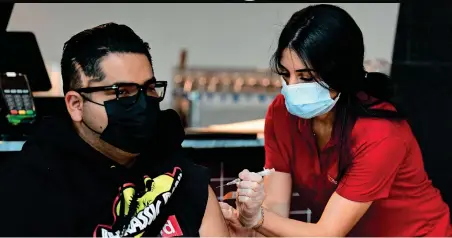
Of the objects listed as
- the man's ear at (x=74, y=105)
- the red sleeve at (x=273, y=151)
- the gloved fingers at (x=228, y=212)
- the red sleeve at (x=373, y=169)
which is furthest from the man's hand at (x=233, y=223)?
the man's ear at (x=74, y=105)

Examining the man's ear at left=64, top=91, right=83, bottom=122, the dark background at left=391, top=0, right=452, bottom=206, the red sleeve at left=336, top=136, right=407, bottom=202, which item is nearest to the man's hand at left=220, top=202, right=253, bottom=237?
the red sleeve at left=336, top=136, right=407, bottom=202

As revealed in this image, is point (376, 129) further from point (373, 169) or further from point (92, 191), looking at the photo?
point (92, 191)

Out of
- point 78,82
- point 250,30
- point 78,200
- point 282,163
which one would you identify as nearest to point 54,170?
point 78,200

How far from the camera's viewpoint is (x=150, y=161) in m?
1.82

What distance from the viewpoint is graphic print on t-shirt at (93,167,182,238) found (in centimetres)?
169

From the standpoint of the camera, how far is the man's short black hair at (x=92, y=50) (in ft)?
5.35

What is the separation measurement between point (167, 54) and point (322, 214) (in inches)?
41.8

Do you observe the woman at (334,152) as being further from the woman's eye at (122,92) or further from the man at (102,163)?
the woman's eye at (122,92)

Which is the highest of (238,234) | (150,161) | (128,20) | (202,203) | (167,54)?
(128,20)

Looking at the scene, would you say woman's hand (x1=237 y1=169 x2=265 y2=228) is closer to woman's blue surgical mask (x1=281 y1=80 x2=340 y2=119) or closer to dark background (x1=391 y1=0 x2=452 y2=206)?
woman's blue surgical mask (x1=281 y1=80 x2=340 y2=119)

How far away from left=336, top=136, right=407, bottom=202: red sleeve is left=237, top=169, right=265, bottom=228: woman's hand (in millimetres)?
315

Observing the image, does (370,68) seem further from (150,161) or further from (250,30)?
(150,161)

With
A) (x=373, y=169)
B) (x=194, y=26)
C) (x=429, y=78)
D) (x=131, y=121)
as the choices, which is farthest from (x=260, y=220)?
(x=429, y=78)

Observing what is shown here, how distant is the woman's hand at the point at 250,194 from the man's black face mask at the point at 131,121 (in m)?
0.31
